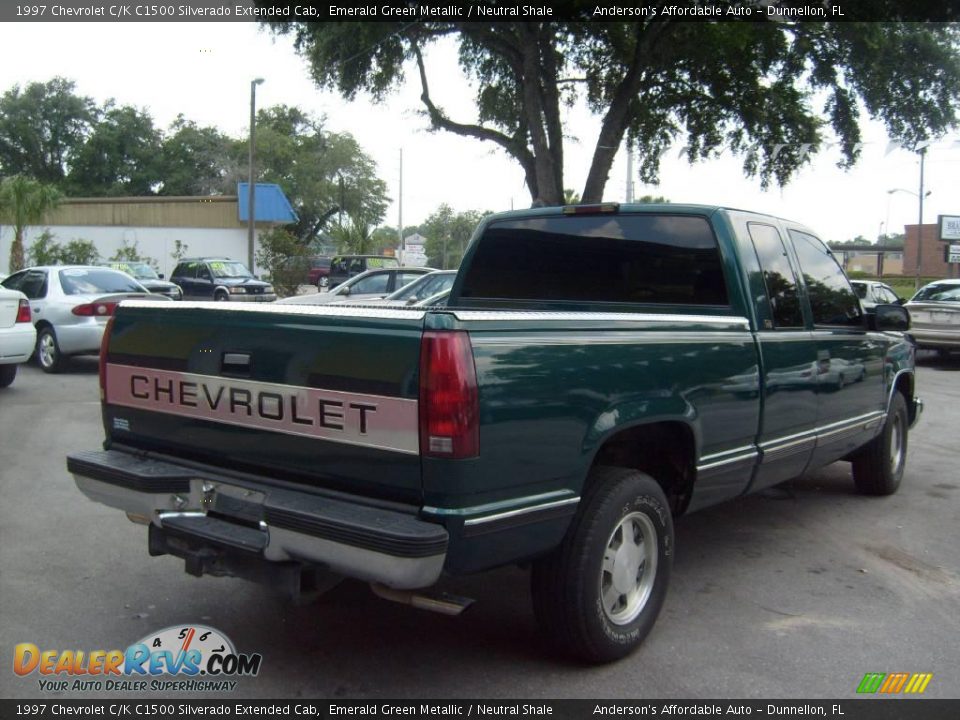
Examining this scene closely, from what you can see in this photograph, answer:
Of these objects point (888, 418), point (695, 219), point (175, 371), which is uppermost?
point (695, 219)

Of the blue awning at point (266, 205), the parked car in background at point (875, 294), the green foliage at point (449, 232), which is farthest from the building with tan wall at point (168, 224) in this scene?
the parked car in background at point (875, 294)

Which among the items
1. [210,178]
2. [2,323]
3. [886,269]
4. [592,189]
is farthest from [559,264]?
[886,269]

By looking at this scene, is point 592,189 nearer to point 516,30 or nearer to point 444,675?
point 516,30

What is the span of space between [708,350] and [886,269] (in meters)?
88.9

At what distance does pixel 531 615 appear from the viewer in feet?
14.5

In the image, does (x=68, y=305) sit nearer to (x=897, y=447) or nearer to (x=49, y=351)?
(x=49, y=351)

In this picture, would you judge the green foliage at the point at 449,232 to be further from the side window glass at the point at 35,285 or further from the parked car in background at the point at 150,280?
the side window glass at the point at 35,285

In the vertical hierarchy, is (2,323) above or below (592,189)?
below

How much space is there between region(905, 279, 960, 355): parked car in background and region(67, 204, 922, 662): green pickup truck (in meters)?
12.2

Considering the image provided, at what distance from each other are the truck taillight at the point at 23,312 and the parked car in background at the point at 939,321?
13.4 m

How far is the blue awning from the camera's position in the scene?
3919 cm

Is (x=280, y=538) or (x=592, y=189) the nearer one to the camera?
(x=280, y=538)

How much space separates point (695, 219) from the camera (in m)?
4.88

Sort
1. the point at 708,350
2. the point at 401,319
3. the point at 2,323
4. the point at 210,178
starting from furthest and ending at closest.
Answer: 1. the point at 210,178
2. the point at 2,323
3. the point at 708,350
4. the point at 401,319
